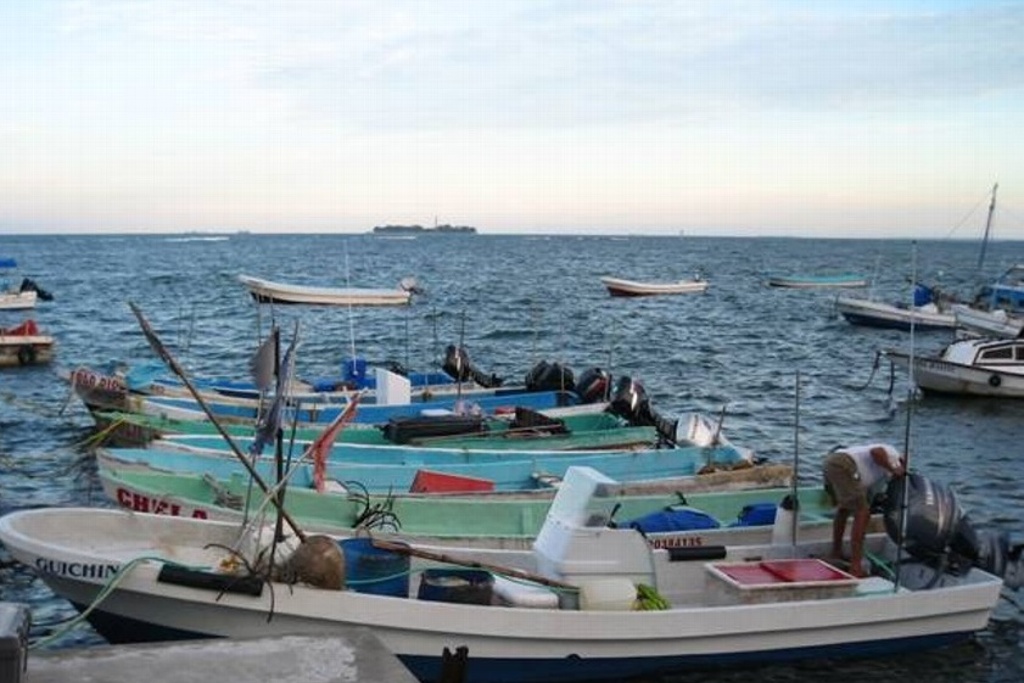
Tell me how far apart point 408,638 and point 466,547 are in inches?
93.8

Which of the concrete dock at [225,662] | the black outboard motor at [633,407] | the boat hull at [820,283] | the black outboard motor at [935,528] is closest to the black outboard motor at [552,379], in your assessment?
the black outboard motor at [633,407]

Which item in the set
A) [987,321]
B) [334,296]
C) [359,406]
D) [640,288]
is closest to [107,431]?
[359,406]

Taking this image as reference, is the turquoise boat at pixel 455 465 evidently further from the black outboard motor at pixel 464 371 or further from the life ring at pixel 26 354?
the life ring at pixel 26 354

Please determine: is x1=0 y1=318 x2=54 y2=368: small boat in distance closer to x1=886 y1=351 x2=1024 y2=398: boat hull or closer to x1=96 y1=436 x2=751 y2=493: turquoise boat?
x1=96 y1=436 x2=751 y2=493: turquoise boat

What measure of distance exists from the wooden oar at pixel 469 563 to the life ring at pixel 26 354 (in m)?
24.7

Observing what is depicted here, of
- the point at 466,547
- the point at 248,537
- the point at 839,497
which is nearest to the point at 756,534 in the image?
the point at 839,497

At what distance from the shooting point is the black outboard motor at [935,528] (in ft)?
35.7

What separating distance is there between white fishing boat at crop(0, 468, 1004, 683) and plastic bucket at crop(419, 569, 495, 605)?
0.04 ft

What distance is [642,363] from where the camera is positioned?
37375mm

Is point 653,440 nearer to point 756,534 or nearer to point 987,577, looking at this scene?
point 756,534

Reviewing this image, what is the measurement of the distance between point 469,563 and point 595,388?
9632 millimetres

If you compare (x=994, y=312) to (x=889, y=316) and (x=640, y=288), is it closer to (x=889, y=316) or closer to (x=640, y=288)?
(x=889, y=316)

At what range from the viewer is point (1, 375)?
3019 centimetres

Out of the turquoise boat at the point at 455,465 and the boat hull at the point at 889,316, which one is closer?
the turquoise boat at the point at 455,465
